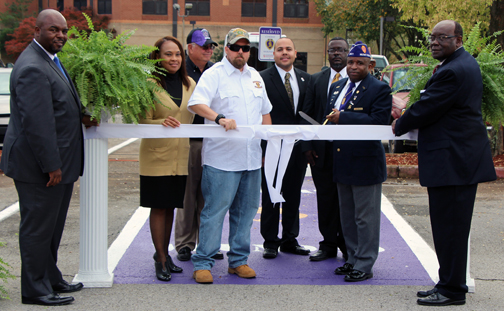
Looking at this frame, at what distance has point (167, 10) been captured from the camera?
4262 cm

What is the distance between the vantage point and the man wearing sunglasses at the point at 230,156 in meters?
4.75

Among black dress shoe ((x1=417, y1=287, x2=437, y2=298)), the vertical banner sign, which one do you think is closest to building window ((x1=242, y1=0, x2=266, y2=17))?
the vertical banner sign

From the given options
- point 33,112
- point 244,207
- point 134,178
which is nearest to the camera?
point 33,112

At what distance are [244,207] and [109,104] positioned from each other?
4.98ft

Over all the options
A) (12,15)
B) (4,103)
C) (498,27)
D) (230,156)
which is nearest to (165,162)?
(230,156)

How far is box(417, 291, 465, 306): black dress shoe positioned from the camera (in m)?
4.25

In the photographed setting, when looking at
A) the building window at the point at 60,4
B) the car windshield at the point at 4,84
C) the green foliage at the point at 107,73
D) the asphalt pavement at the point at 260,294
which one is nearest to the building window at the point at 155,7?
the building window at the point at 60,4

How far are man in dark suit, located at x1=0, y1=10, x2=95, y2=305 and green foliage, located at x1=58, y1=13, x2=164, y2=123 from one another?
0.37 ft

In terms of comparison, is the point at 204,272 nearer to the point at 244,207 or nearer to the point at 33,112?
the point at 244,207

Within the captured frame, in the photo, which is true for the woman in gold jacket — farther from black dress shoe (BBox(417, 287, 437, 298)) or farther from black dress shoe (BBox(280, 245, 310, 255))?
black dress shoe (BBox(417, 287, 437, 298))

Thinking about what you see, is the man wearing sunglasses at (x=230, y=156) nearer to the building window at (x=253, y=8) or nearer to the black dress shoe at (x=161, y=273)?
the black dress shoe at (x=161, y=273)

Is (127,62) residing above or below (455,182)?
above

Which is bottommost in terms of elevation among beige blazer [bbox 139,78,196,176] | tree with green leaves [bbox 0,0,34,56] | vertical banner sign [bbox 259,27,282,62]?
beige blazer [bbox 139,78,196,176]

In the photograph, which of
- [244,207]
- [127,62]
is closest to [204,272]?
[244,207]
